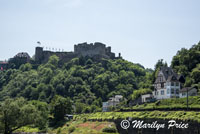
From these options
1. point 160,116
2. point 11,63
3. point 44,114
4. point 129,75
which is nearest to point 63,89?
point 129,75

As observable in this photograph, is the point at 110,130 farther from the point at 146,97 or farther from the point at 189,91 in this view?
the point at 146,97

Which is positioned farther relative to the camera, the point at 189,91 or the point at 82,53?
the point at 82,53

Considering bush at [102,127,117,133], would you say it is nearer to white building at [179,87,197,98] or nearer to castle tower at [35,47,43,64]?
white building at [179,87,197,98]

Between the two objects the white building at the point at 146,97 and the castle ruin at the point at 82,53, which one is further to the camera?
the castle ruin at the point at 82,53

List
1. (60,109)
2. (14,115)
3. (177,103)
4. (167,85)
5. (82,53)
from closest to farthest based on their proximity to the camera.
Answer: (14,115), (177,103), (167,85), (60,109), (82,53)

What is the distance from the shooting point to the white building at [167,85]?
266ft

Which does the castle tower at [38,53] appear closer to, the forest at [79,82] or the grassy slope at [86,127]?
the forest at [79,82]

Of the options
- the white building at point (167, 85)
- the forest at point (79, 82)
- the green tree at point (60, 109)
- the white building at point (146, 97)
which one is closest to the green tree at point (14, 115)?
the forest at point (79, 82)

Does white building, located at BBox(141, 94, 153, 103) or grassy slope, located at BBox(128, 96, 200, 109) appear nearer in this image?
grassy slope, located at BBox(128, 96, 200, 109)

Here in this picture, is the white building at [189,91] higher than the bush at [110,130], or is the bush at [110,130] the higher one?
the white building at [189,91]

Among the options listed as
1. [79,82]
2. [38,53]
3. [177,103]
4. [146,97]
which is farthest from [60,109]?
[38,53]

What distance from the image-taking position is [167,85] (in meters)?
81.8

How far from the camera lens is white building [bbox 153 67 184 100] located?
266ft

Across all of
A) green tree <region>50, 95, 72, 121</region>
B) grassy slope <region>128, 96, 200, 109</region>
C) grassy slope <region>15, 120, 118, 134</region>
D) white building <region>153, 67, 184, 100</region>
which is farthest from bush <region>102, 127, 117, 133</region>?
green tree <region>50, 95, 72, 121</region>
